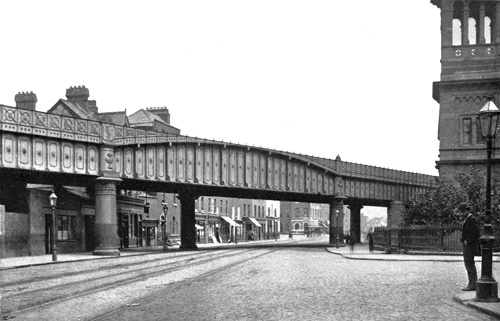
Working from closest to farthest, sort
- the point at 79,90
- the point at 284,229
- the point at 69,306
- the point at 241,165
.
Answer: the point at 69,306
the point at 241,165
the point at 79,90
the point at 284,229

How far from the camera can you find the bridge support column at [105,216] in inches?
1682

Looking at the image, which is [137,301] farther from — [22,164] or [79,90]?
[79,90]

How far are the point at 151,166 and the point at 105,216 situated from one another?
512 cm

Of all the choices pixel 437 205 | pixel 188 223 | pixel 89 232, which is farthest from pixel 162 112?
pixel 437 205

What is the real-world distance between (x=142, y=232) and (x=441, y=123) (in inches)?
1208

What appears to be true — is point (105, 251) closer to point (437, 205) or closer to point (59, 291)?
point (437, 205)

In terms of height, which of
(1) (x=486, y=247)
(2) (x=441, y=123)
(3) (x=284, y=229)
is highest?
(2) (x=441, y=123)

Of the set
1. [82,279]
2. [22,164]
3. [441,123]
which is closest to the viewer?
[82,279]

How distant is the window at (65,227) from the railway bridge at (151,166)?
2930mm

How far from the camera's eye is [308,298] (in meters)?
15.9

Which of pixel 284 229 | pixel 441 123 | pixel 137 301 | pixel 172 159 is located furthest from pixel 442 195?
pixel 284 229

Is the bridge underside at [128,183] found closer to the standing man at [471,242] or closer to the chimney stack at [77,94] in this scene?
the chimney stack at [77,94]

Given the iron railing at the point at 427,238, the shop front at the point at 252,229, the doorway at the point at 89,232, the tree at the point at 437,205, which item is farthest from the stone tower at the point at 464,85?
the shop front at the point at 252,229

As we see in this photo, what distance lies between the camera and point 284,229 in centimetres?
15575
